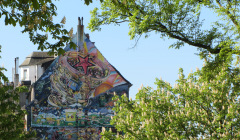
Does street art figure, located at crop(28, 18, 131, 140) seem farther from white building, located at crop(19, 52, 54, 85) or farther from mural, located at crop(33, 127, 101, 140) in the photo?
white building, located at crop(19, 52, 54, 85)

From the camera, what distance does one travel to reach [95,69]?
4997cm

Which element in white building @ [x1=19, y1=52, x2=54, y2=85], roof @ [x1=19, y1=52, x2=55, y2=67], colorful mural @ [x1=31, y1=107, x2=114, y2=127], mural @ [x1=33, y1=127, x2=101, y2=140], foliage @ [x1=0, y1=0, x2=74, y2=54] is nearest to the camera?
foliage @ [x1=0, y1=0, x2=74, y2=54]

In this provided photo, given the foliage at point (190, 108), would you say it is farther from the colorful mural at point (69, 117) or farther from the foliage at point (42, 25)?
the colorful mural at point (69, 117)

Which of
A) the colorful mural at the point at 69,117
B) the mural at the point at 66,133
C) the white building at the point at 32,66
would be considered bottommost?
the mural at the point at 66,133

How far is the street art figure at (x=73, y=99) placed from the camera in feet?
156

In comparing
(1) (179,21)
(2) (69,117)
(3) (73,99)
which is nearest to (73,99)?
(3) (73,99)

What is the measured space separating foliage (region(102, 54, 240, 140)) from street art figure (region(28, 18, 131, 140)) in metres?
22.0

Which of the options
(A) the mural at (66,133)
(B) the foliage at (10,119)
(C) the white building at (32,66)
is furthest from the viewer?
(C) the white building at (32,66)

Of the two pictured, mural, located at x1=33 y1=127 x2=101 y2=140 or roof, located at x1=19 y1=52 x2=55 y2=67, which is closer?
mural, located at x1=33 y1=127 x2=101 y2=140

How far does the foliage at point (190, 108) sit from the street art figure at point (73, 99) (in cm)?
2198

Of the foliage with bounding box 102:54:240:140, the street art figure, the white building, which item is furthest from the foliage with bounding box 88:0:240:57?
the white building

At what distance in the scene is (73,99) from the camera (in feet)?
159

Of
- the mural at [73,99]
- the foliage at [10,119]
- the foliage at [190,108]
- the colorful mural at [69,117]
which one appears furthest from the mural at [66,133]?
the foliage at [10,119]

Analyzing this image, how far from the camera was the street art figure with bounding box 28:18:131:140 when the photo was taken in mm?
47656
